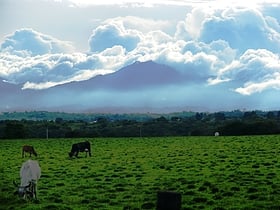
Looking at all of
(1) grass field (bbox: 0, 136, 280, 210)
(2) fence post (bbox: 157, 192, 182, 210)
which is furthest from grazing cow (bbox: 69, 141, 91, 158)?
(2) fence post (bbox: 157, 192, 182, 210)

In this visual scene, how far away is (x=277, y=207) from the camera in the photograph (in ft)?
48.4

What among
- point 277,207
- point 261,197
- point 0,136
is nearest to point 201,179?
point 261,197

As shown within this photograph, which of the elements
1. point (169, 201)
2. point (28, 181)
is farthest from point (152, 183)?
point (169, 201)

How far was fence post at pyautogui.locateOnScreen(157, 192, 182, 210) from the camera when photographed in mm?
6867

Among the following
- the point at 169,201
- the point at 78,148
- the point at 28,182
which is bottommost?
the point at 78,148

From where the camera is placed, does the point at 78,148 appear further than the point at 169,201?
Yes

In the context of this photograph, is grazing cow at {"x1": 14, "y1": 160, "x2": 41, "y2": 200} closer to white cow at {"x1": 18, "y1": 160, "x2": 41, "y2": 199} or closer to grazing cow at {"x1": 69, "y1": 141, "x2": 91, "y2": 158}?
white cow at {"x1": 18, "y1": 160, "x2": 41, "y2": 199}

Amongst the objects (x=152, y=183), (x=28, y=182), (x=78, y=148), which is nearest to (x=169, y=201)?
(x=28, y=182)

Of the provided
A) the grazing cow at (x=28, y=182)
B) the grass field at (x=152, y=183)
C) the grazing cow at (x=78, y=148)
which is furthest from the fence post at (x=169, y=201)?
the grazing cow at (x=78, y=148)

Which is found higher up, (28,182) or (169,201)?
(169,201)

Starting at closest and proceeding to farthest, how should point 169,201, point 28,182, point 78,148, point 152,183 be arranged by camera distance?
point 169,201
point 28,182
point 152,183
point 78,148

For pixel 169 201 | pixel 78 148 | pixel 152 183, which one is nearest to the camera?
pixel 169 201

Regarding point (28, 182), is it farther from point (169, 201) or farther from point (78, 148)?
point (78, 148)

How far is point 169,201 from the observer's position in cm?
690
